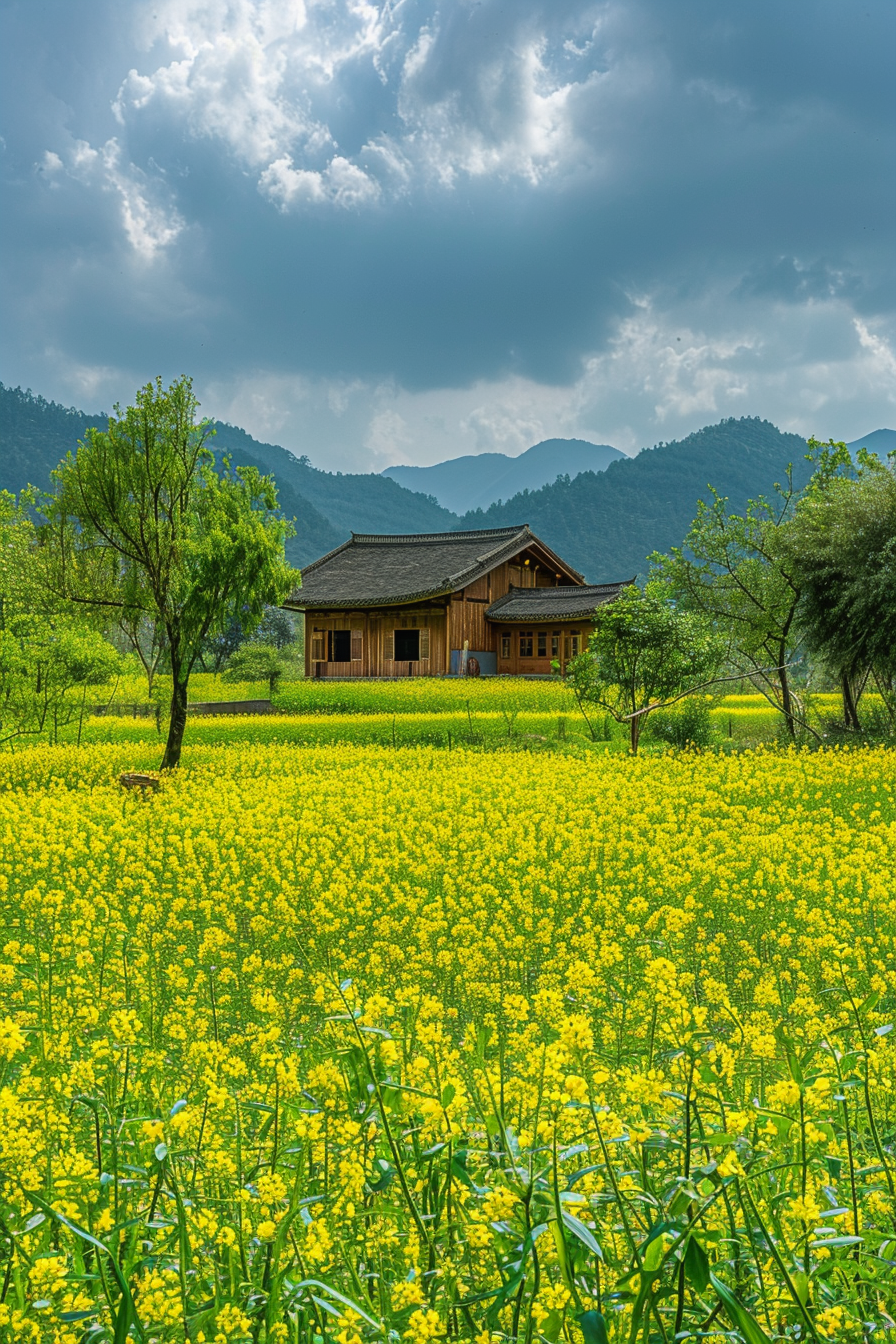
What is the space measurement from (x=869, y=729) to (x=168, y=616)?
525 inches

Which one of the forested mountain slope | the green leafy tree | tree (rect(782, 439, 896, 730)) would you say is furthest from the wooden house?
the forested mountain slope

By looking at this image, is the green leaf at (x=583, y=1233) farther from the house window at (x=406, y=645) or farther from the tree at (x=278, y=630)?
the tree at (x=278, y=630)

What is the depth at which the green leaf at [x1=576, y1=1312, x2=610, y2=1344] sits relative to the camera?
137cm

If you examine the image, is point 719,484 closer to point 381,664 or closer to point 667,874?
point 381,664

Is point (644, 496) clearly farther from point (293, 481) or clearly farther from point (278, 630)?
point (293, 481)

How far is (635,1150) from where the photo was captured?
2773mm

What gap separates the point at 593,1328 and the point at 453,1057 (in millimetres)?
1272

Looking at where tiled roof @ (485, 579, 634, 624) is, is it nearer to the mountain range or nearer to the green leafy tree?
the green leafy tree

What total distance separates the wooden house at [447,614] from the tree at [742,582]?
8552mm

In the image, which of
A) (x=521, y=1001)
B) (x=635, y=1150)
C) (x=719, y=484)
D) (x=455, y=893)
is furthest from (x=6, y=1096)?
(x=719, y=484)

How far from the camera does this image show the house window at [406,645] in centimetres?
3012

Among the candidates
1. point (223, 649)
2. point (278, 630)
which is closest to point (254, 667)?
point (223, 649)

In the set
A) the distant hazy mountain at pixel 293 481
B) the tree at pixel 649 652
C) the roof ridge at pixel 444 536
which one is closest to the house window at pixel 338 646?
the roof ridge at pixel 444 536

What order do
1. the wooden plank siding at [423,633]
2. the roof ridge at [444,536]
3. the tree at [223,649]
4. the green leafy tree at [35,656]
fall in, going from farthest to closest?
the tree at [223,649] → the roof ridge at [444,536] → the wooden plank siding at [423,633] → the green leafy tree at [35,656]
